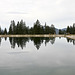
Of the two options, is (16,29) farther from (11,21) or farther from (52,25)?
(52,25)

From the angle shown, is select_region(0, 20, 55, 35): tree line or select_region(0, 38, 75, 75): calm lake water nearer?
select_region(0, 38, 75, 75): calm lake water

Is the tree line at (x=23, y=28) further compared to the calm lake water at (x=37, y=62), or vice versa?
the tree line at (x=23, y=28)

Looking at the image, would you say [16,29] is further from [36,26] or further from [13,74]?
[13,74]

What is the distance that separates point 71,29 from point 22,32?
4916 centimetres

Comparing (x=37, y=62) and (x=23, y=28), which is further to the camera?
(x=23, y=28)

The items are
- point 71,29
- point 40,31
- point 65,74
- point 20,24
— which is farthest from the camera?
point 71,29

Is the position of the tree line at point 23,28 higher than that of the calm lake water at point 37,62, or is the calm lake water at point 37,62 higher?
the tree line at point 23,28

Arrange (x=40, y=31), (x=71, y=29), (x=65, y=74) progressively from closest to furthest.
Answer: (x=65, y=74) → (x=40, y=31) → (x=71, y=29)

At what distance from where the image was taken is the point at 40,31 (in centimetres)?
10344

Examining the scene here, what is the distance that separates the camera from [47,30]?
384ft

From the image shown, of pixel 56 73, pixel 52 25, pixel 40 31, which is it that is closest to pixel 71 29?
pixel 52 25

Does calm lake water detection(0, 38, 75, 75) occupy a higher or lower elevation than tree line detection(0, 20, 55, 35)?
lower

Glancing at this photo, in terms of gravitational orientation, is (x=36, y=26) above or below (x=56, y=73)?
above

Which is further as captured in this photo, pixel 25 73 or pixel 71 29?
pixel 71 29
